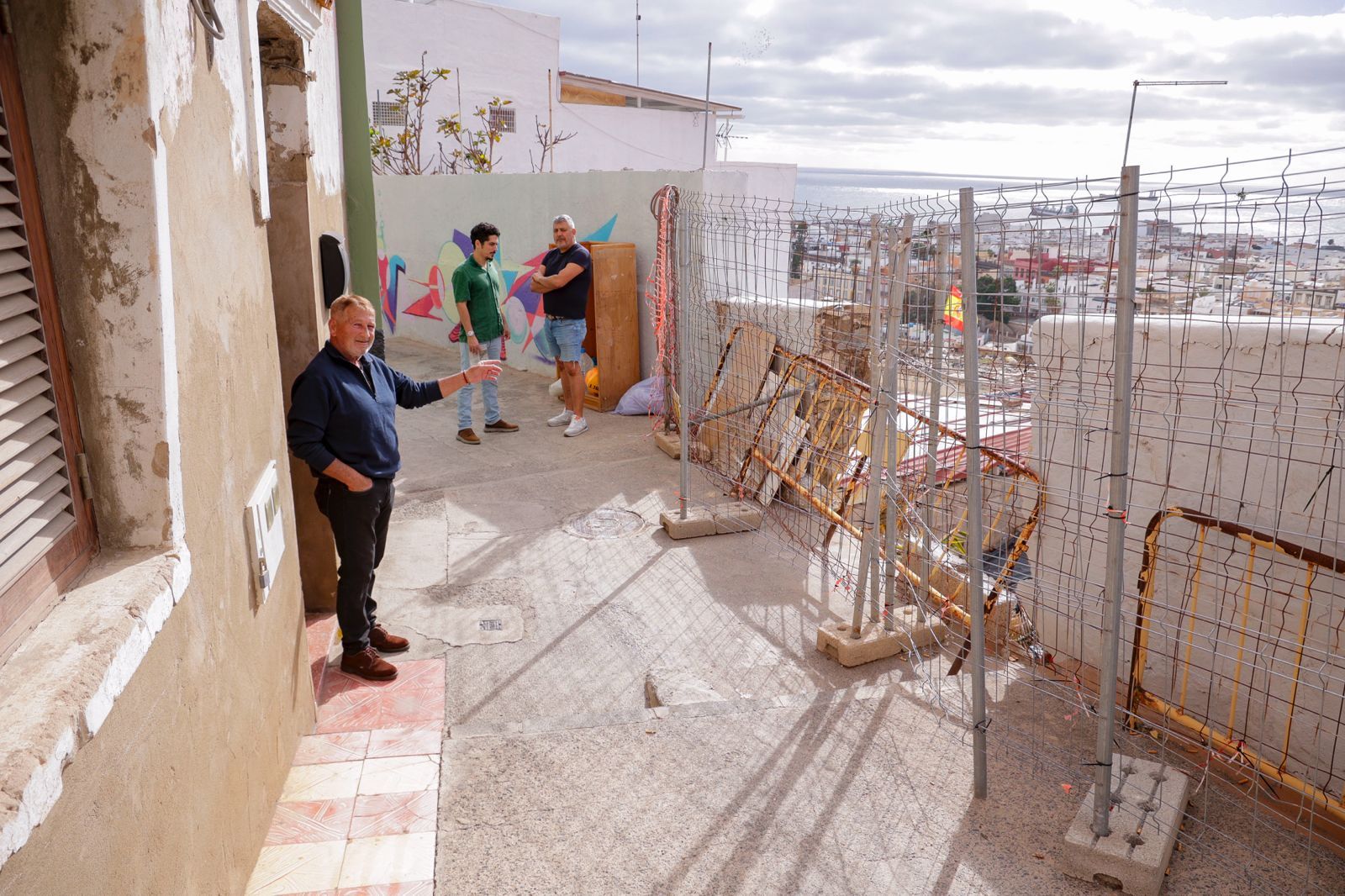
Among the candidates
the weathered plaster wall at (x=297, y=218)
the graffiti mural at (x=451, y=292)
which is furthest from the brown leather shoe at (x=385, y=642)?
the graffiti mural at (x=451, y=292)

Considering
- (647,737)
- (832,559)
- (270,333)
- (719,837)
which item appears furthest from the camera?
(832,559)

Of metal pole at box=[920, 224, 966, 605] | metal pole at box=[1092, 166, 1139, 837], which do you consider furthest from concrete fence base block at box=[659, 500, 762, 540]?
metal pole at box=[1092, 166, 1139, 837]

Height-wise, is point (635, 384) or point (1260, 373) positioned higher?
point (1260, 373)

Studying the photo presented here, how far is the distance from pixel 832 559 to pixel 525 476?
278cm

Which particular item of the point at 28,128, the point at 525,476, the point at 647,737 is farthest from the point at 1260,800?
the point at 525,476

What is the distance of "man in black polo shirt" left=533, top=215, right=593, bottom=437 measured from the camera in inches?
332

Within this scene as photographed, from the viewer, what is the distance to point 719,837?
3297 millimetres

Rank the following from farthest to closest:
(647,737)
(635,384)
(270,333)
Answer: (635,384)
(647,737)
(270,333)

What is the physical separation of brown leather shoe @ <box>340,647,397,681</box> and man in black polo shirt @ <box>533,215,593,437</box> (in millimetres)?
4407

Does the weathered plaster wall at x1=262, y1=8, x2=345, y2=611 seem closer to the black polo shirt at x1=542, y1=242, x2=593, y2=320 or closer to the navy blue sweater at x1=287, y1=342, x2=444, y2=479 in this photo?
the navy blue sweater at x1=287, y1=342, x2=444, y2=479

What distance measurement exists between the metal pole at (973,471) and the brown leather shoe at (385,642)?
111 inches

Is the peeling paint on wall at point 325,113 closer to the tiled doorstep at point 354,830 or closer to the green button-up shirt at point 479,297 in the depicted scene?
the green button-up shirt at point 479,297

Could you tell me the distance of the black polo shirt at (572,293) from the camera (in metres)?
8.45

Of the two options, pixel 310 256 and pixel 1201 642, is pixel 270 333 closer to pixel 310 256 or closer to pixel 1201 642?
pixel 310 256
